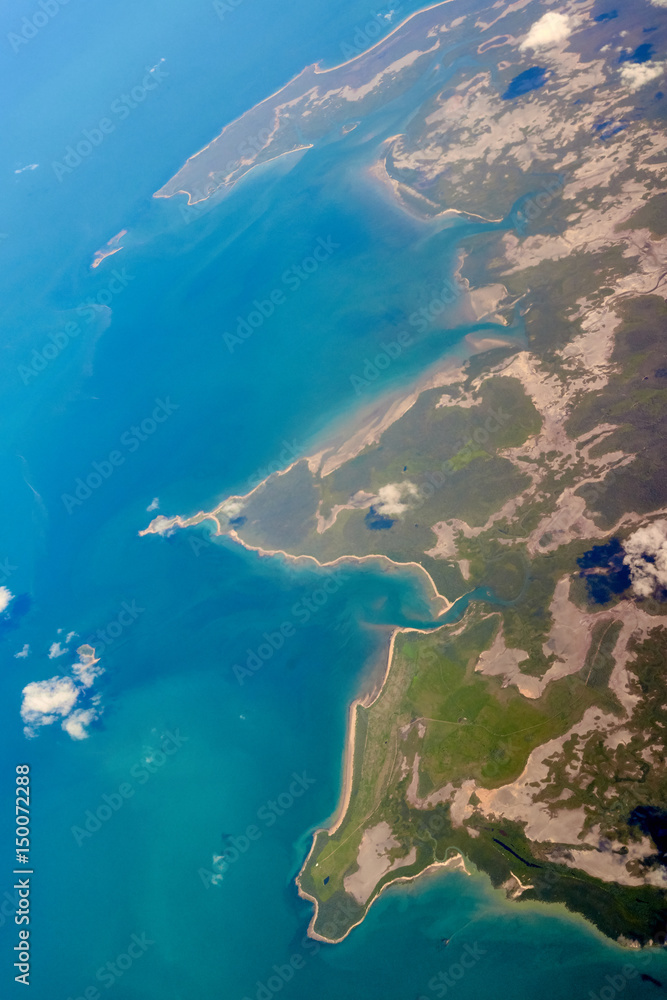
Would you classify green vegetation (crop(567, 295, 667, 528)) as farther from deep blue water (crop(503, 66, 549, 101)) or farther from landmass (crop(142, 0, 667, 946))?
deep blue water (crop(503, 66, 549, 101))

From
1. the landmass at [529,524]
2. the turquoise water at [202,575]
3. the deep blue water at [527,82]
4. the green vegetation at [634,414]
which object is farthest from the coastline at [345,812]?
the deep blue water at [527,82]

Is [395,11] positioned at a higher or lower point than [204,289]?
higher

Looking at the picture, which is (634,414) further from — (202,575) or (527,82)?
(527,82)

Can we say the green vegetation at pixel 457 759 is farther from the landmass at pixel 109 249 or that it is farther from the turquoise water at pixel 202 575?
the landmass at pixel 109 249

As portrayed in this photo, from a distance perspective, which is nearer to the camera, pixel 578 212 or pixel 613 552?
pixel 613 552

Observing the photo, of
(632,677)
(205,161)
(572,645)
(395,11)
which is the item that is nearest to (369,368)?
(572,645)

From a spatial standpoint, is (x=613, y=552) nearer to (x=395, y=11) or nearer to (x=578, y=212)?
(x=578, y=212)

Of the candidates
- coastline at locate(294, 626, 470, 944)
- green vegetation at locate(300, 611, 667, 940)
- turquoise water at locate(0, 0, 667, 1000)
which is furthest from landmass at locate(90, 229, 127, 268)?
green vegetation at locate(300, 611, 667, 940)
